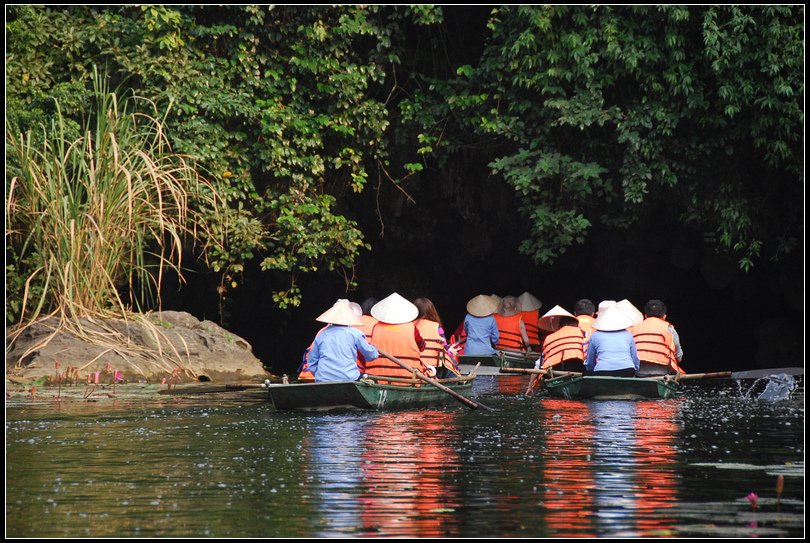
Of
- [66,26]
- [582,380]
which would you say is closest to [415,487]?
[582,380]

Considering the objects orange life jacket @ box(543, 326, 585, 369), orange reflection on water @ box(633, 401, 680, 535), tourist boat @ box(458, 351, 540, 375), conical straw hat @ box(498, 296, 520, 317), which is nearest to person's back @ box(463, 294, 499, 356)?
tourist boat @ box(458, 351, 540, 375)

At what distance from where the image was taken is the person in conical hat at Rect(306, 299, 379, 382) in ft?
41.2

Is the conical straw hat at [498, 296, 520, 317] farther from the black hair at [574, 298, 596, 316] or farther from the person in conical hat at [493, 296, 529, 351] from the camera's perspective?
the black hair at [574, 298, 596, 316]

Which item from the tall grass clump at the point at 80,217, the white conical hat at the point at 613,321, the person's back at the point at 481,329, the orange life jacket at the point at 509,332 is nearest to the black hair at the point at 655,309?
the white conical hat at the point at 613,321

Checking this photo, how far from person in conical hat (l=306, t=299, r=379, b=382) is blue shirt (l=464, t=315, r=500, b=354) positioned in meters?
8.01

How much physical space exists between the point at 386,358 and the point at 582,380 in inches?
94.0

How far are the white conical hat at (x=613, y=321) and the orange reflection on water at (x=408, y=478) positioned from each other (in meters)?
3.03

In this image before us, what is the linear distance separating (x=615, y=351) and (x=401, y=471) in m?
6.21

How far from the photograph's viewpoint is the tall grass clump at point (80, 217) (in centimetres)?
1477

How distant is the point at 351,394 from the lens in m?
12.3

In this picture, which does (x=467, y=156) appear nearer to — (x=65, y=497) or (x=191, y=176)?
(x=191, y=176)

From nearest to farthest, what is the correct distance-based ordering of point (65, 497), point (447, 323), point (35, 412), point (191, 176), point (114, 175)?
point (65, 497) < point (35, 412) < point (114, 175) < point (191, 176) < point (447, 323)

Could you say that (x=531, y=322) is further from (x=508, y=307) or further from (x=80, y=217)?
(x=80, y=217)

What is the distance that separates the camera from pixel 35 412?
39.4 ft
